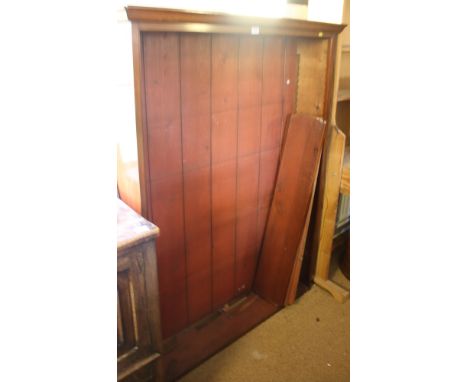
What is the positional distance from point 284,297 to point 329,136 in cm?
94

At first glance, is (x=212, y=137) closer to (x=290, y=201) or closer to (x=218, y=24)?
(x=218, y=24)

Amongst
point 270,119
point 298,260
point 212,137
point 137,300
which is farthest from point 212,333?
point 270,119

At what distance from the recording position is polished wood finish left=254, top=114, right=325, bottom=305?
184 cm

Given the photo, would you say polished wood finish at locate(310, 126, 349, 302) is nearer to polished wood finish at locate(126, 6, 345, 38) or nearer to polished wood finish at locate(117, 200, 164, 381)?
polished wood finish at locate(126, 6, 345, 38)

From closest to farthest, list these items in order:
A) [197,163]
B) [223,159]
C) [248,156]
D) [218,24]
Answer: [218,24] → [197,163] → [223,159] → [248,156]

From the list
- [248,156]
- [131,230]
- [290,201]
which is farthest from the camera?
[290,201]

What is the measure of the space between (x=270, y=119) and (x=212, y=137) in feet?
1.27

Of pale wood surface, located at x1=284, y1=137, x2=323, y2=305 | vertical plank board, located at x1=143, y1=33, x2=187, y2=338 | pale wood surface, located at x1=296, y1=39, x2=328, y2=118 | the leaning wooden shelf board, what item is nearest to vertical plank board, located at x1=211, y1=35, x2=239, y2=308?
the leaning wooden shelf board

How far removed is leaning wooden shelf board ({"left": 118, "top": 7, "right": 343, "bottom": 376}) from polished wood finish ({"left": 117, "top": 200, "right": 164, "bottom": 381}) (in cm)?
25

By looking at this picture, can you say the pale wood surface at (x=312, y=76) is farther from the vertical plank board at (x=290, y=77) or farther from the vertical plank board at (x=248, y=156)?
the vertical plank board at (x=248, y=156)

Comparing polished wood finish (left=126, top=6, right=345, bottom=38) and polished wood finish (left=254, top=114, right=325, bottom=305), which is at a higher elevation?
polished wood finish (left=126, top=6, right=345, bottom=38)

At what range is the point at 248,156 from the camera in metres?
1.78

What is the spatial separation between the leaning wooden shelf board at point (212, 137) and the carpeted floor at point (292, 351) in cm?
7
